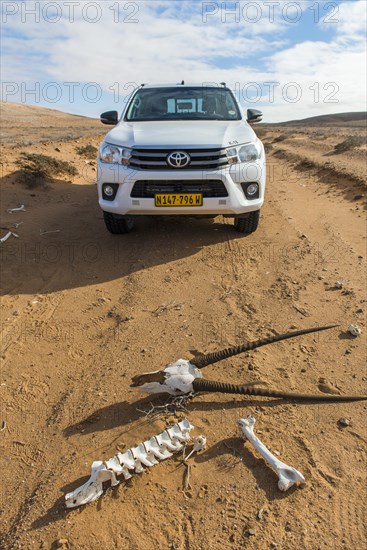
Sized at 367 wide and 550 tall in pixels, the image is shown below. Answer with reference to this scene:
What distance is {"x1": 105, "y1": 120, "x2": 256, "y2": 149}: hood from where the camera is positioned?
188 inches

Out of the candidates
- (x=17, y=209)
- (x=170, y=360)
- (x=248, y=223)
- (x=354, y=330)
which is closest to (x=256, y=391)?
(x=170, y=360)

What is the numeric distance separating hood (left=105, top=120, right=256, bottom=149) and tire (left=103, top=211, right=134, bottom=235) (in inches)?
35.4

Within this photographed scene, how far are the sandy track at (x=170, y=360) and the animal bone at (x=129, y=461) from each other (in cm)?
5

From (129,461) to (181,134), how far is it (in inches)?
147

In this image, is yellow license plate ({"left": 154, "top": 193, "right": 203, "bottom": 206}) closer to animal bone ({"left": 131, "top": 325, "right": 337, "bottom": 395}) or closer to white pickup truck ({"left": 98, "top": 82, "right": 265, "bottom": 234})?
white pickup truck ({"left": 98, "top": 82, "right": 265, "bottom": 234})

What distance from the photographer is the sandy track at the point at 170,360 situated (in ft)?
6.48

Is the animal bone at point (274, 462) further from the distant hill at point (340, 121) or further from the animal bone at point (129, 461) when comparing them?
the distant hill at point (340, 121)

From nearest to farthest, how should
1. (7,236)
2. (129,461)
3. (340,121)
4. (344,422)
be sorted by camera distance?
1. (129,461)
2. (344,422)
3. (7,236)
4. (340,121)

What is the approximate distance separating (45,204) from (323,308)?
5446mm

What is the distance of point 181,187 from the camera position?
15.6ft

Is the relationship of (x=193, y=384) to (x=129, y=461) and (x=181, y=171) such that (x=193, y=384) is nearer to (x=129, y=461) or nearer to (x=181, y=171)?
(x=129, y=461)

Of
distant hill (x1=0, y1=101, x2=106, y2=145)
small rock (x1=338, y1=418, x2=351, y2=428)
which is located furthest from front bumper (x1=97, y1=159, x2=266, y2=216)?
distant hill (x1=0, y1=101, x2=106, y2=145)

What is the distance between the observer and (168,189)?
4.77 m

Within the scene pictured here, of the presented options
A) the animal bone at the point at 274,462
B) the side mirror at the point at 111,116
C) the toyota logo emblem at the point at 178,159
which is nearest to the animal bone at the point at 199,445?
the animal bone at the point at 274,462
